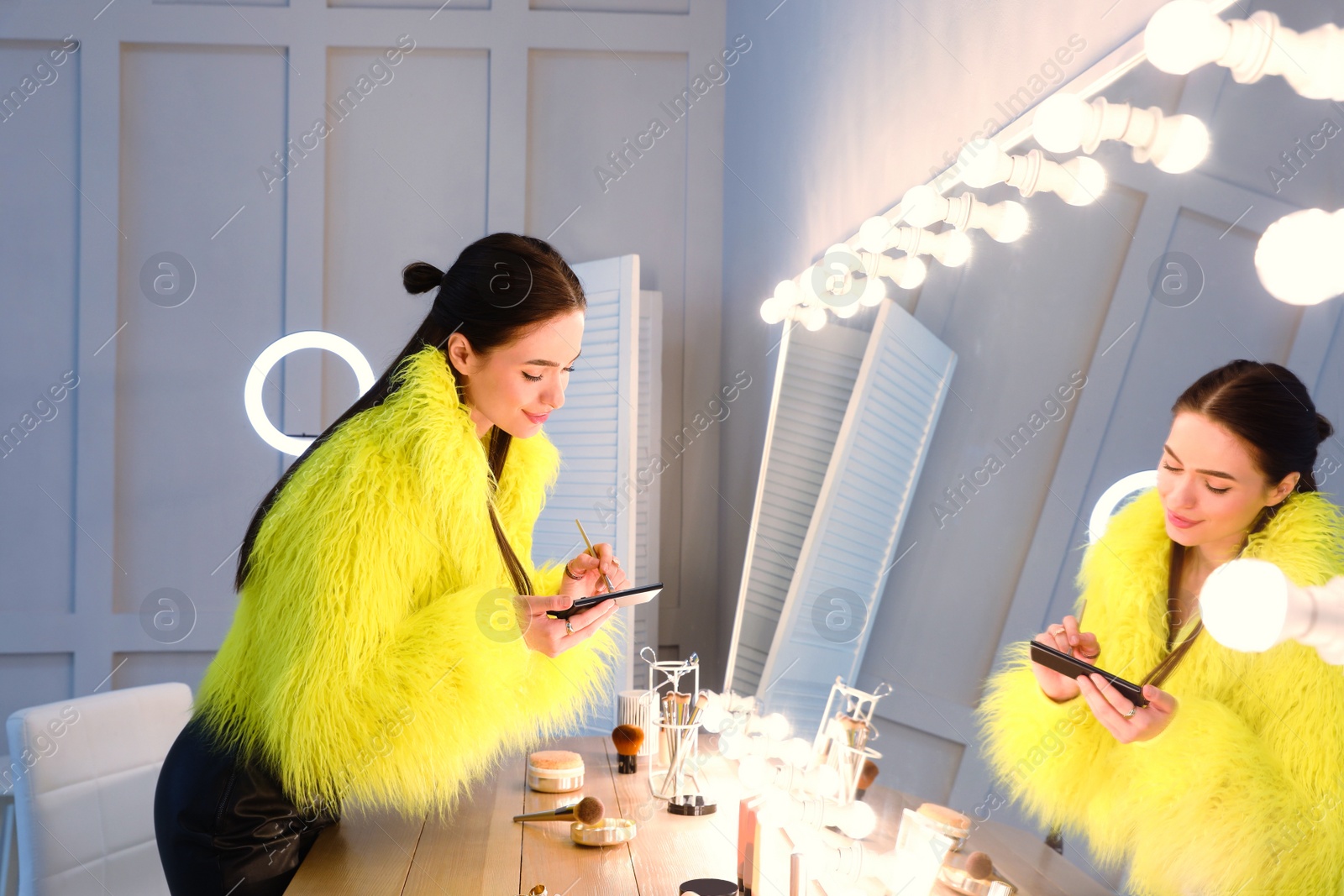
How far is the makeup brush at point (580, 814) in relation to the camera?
1548 millimetres

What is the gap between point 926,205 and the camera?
1.53 meters

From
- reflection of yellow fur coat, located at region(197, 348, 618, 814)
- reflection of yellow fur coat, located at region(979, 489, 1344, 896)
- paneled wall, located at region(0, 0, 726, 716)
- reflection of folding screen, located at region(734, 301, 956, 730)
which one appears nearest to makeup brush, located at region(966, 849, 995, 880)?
reflection of yellow fur coat, located at region(979, 489, 1344, 896)

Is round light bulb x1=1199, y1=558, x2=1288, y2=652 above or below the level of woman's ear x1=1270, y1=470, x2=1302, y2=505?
below

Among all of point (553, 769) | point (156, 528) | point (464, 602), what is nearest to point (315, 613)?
point (464, 602)

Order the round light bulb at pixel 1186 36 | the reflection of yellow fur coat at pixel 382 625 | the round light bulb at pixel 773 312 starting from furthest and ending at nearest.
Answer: the round light bulb at pixel 773 312 < the reflection of yellow fur coat at pixel 382 625 < the round light bulb at pixel 1186 36

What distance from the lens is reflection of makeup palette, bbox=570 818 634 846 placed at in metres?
1.50

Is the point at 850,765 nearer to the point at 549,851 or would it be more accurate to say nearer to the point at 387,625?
the point at 549,851

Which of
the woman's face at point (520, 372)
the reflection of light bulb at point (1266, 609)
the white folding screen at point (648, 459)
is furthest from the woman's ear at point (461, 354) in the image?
the white folding screen at point (648, 459)

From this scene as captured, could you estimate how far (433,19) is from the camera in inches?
143

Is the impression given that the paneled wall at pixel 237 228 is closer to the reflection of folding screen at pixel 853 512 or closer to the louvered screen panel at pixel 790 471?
the louvered screen panel at pixel 790 471

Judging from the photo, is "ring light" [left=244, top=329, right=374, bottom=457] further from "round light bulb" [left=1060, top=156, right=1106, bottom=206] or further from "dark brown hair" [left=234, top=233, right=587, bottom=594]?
"round light bulb" [left=1060, top=156, right=1106, bottom=206]

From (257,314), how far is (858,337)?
2645mm

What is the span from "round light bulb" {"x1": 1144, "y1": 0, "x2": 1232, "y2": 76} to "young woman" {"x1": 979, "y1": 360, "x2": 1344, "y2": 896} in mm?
300

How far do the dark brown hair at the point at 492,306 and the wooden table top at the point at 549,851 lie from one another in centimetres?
44
